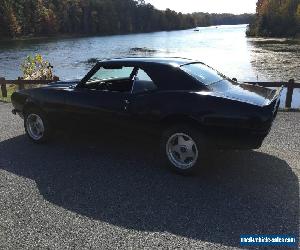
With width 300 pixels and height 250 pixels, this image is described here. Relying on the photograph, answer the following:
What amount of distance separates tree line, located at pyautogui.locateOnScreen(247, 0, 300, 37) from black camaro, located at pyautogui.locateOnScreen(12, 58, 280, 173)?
3105 inches

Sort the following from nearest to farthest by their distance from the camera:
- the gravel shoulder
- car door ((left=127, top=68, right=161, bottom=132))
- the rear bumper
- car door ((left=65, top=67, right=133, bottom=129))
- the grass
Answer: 1. the gravel shoulder
2. the rear bumper
3. car door ((left=127, top=68, right=161, bottom=132))
4. car door ((left=65, top=67, right=133, bottom=129))
5. the grass

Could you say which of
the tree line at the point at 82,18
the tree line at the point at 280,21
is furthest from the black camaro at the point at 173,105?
the tree line at the point at 82,18

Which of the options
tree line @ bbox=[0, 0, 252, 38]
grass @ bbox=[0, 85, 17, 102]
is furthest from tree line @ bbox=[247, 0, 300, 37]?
grass @ bbox=[0, 85, 17, 102]

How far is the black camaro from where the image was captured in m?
4.57

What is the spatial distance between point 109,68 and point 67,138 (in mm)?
1822

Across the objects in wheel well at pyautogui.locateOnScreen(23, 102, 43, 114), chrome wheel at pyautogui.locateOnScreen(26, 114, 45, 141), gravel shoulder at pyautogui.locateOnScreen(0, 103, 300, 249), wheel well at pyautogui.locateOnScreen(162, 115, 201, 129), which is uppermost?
wheel well at pyautogui.locateOnScreen(162, 115, 201, 129)

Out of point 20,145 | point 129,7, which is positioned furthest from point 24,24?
point 20,145

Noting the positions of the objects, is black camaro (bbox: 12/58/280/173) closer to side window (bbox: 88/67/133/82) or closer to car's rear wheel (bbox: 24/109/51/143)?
side window (bbox: 88/67/133/82)

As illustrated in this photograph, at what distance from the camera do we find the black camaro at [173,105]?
4.57 meters

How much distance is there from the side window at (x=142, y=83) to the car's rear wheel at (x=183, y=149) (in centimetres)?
69

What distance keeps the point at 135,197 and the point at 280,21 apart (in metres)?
87.8

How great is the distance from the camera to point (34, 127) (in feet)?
22.1

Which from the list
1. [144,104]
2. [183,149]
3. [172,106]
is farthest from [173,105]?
Result: [183,149]

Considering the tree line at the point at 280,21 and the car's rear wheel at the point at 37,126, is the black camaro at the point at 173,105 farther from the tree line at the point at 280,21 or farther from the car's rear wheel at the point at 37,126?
the tree line at the point at 280,21
